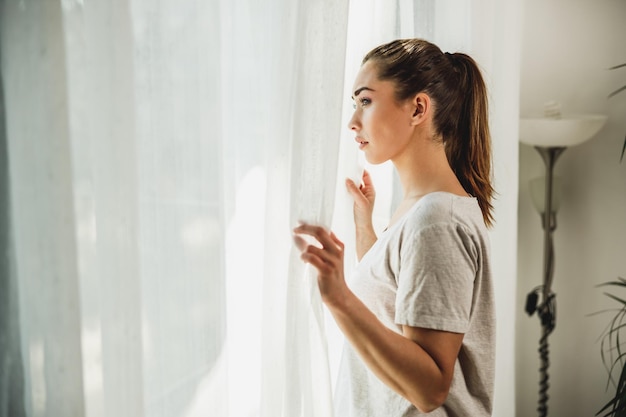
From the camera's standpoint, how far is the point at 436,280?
1.00 meters

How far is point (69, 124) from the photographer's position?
0.76m

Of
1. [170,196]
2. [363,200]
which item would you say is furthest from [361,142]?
[170,196]

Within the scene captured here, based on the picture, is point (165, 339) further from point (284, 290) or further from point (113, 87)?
point (113, 87)

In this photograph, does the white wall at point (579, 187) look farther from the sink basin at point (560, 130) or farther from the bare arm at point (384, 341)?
the bare arm at point (384, 341)

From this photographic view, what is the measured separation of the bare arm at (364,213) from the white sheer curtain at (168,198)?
0.30 metres

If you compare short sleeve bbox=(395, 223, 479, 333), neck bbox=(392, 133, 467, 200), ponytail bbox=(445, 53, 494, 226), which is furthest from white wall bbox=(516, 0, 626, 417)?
short sleeve bbox=(395, 223, 479, 333)

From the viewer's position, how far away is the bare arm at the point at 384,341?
0.95 meters

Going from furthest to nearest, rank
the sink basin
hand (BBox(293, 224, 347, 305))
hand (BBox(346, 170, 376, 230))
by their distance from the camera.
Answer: the sink basin
hand (BBox(346, 170, 376, 230))
hand (BBox(293, 224, 347, 305))

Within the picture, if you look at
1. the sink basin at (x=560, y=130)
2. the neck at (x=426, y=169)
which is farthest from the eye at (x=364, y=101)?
the sink basin at (x=560, y=130)

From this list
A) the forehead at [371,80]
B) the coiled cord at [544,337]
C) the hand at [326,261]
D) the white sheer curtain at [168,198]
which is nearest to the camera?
the white sheer curtain at [168,198]

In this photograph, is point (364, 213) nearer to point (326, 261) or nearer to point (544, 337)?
point (326, 261)

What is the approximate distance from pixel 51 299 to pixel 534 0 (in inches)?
89.3

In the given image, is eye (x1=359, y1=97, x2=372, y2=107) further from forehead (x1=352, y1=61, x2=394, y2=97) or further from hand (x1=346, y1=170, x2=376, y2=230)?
hand (x1=346, y1=170, x2=376, y2=230)

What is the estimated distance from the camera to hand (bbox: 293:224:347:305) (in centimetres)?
94
